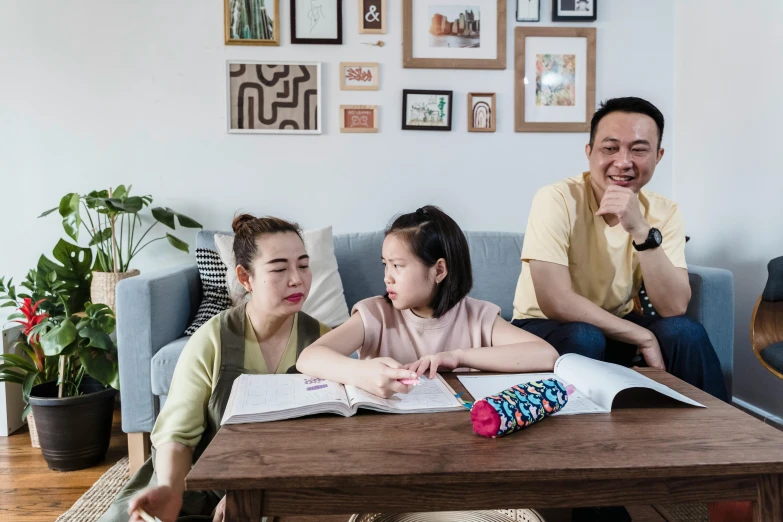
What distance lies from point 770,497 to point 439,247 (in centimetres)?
73

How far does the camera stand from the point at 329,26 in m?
2.69

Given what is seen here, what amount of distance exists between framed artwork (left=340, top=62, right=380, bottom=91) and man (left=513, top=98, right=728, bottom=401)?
1.26 meters

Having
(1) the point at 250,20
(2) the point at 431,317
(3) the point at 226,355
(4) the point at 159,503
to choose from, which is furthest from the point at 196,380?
(1) the point at 250,20

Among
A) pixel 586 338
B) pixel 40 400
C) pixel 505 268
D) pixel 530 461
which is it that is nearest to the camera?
pixel 530 461

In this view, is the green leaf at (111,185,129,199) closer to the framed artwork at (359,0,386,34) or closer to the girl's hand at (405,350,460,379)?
the framed artwork at (359,0,386,34)

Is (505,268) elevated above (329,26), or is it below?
below

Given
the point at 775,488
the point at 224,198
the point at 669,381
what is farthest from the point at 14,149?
the point at 775,488

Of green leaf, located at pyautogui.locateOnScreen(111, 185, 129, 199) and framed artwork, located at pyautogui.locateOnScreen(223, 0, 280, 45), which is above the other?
framed artwork, located at pyautogui.locateOnScreen(223, 0, 280, 45)

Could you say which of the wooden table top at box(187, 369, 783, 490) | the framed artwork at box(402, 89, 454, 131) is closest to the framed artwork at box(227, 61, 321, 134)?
the framed artwork at box(402, 89, 454, 131)

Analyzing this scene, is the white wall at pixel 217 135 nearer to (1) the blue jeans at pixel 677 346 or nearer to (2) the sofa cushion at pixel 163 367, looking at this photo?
(2) the sofa cushion at pixel 163 367

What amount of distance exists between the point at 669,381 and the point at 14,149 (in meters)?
→ 2.75

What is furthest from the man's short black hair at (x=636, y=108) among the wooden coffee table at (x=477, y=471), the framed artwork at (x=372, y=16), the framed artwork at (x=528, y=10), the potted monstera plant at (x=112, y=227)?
the potted monstera plant at (x=112, y=227)

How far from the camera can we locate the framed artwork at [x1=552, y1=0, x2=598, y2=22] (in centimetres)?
275

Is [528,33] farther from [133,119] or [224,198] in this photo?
[133,119]
